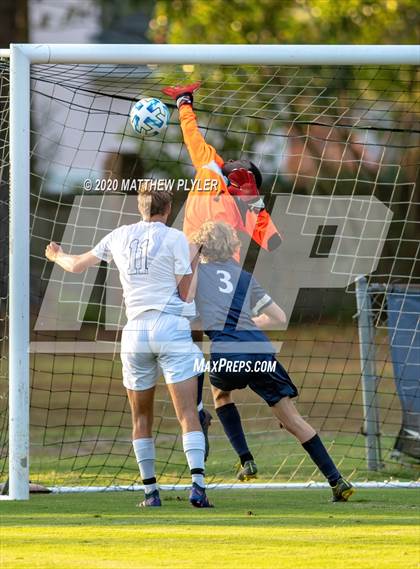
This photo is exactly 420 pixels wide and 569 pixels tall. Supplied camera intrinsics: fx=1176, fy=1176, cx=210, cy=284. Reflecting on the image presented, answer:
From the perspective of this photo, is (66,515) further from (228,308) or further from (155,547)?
(228,308)

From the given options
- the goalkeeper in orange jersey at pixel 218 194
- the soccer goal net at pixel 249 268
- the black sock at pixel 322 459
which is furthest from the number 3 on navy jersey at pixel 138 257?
the black sock at pixel 322 459

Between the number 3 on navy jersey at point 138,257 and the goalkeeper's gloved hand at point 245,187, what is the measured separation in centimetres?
162

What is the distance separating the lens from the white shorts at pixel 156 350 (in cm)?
714

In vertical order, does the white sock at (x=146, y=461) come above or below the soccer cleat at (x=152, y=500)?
above

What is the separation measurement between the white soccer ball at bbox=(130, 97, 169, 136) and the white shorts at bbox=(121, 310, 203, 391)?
1.82 meters

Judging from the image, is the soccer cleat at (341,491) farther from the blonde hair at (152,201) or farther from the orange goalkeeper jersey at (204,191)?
the blonde hair at (152,201)

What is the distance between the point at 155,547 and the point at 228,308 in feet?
7.43

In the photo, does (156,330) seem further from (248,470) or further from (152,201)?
(248,470)

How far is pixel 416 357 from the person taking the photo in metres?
10.6

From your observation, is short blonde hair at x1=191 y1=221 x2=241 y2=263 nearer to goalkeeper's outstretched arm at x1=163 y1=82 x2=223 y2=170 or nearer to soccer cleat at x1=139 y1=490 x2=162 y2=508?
goalkeeper's outstretched arm at x1=163 y1=82 x2=223 y2=170

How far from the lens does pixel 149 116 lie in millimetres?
8477

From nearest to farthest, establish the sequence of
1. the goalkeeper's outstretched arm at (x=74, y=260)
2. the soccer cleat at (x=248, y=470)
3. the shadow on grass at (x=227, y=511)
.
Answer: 1. the shadow on grass at (x=227, y=511)
2. the goalkeeper's outstretched arm at (x=74, y=260)
3. the soccer cleat at (x=248, y=470)

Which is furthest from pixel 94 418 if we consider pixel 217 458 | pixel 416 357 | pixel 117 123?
pixel 117 123

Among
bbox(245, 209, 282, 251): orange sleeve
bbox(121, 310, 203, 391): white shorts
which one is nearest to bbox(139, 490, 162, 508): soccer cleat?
bbox(121, 310, 203, 391): white shorts
